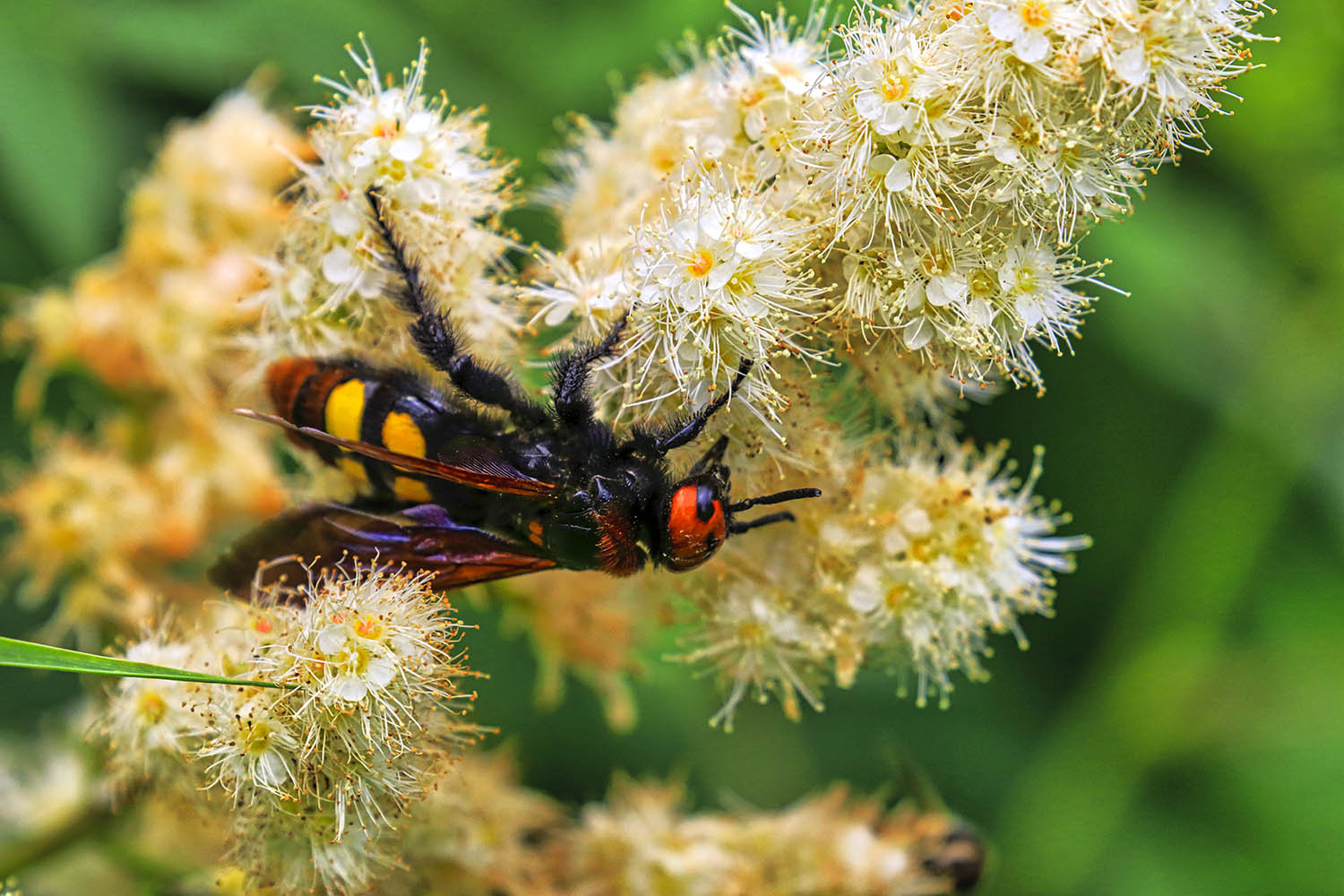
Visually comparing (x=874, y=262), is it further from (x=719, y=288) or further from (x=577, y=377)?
(x=577, y=377)

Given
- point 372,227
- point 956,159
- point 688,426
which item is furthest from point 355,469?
point 956,159

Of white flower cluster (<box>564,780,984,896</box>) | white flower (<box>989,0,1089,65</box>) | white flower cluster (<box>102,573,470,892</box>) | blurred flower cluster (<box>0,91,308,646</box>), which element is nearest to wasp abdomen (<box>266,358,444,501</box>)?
white flower cluster (<box>102,573,470,892</box>)

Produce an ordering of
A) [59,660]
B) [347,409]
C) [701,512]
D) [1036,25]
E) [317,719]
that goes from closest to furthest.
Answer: [59,660] → [1036,25] → [317,719] → [701,512] → [347,409]

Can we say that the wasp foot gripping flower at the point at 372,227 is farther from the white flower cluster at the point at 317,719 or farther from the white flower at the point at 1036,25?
the white flower at the point at 1036,25

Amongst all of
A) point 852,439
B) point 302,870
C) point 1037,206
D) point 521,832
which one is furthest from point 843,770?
point 1037,206

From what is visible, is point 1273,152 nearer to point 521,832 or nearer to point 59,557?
point 521,832

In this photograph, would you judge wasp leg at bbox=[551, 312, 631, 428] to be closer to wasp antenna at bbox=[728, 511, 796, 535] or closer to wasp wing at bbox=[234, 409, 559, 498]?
wasp wing at bbox=[234, 409, 559, 498]
